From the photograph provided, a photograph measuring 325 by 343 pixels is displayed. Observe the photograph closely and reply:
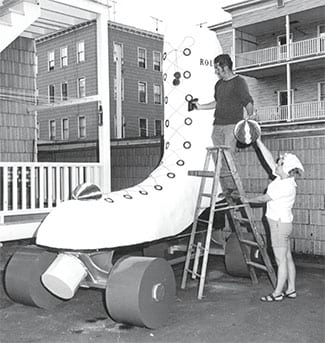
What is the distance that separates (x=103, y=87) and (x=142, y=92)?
882 inches

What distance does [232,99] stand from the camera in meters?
5.54

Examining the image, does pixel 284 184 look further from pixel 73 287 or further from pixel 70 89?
pixel 70 89

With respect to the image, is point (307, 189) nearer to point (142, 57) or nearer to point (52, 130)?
point (142, 57)

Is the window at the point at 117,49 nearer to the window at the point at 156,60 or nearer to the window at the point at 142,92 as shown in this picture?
the window at the point at 142,92

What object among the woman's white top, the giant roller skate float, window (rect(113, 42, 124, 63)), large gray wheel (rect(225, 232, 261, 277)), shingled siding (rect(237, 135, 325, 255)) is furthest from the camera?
window (rect(113, 42, 124, 63))

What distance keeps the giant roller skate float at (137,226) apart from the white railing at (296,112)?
14328 mm

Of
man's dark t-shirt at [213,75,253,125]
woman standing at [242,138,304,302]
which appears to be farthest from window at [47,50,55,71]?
woman standing at [242,138,304,302]

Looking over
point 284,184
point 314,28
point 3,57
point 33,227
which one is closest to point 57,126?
point 314,28

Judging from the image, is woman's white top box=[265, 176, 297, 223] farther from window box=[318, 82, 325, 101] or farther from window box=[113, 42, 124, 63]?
window box=[113, 42, 124, 63]

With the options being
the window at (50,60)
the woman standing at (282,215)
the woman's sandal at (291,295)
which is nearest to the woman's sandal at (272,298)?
the woman standing at (282,215)

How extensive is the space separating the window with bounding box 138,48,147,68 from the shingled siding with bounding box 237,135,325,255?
74.1ft

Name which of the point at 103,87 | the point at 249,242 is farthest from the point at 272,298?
the point at 103,87

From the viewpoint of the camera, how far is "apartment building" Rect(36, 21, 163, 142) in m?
27.0

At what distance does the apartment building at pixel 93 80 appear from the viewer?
1065 inches
